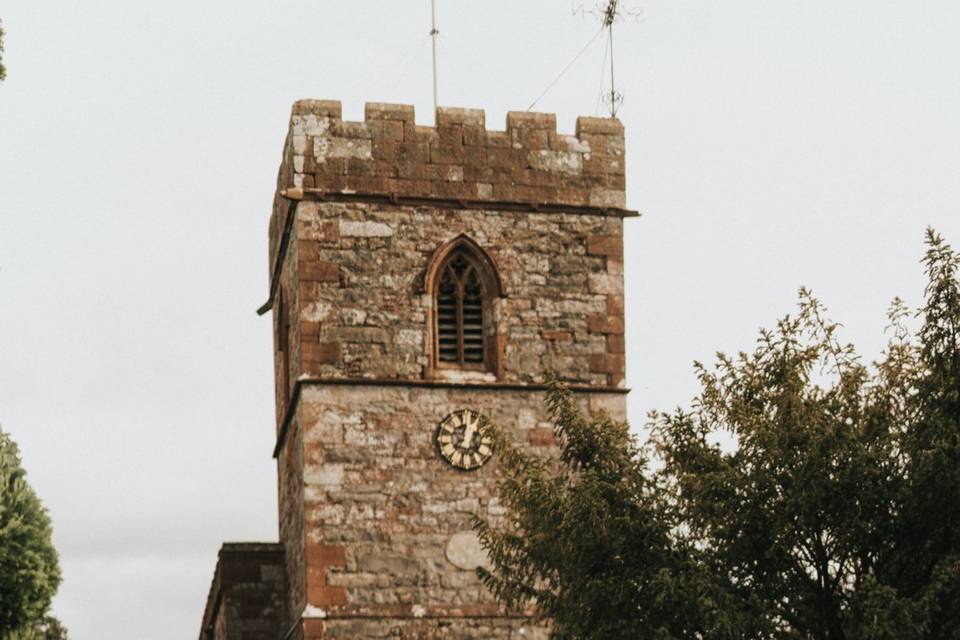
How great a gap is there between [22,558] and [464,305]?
20.8 feet

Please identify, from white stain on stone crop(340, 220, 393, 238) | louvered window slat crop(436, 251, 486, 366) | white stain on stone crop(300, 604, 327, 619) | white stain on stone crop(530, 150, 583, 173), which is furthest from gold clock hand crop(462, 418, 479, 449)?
A: white stain on stone crop(530, 150, 583, 173)

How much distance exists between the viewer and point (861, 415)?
596 inches

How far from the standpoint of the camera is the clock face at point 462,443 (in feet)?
68.0

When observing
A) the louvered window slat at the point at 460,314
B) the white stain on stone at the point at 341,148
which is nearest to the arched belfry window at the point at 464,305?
the louvered window slat at the point at 460,314

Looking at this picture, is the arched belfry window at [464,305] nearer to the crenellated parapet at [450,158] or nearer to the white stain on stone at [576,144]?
the crenellated parapet at [450,158]

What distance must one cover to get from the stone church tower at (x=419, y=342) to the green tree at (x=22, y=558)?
11.8 feet

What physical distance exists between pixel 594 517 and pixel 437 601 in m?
5.53

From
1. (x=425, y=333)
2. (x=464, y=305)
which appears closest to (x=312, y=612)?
(x=425, y=333)

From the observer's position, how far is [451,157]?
21.5 m

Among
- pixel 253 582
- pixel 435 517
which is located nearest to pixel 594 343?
pixel 435 517

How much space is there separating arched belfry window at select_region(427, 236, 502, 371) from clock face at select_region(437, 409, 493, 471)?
0.67 m

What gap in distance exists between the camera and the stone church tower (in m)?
20.3

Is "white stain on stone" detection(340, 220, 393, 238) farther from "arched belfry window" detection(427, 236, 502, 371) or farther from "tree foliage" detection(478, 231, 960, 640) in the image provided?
"tree foliage" detection(478, 231, 960, 640)

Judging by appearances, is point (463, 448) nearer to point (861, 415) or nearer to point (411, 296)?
point (411, 296)
